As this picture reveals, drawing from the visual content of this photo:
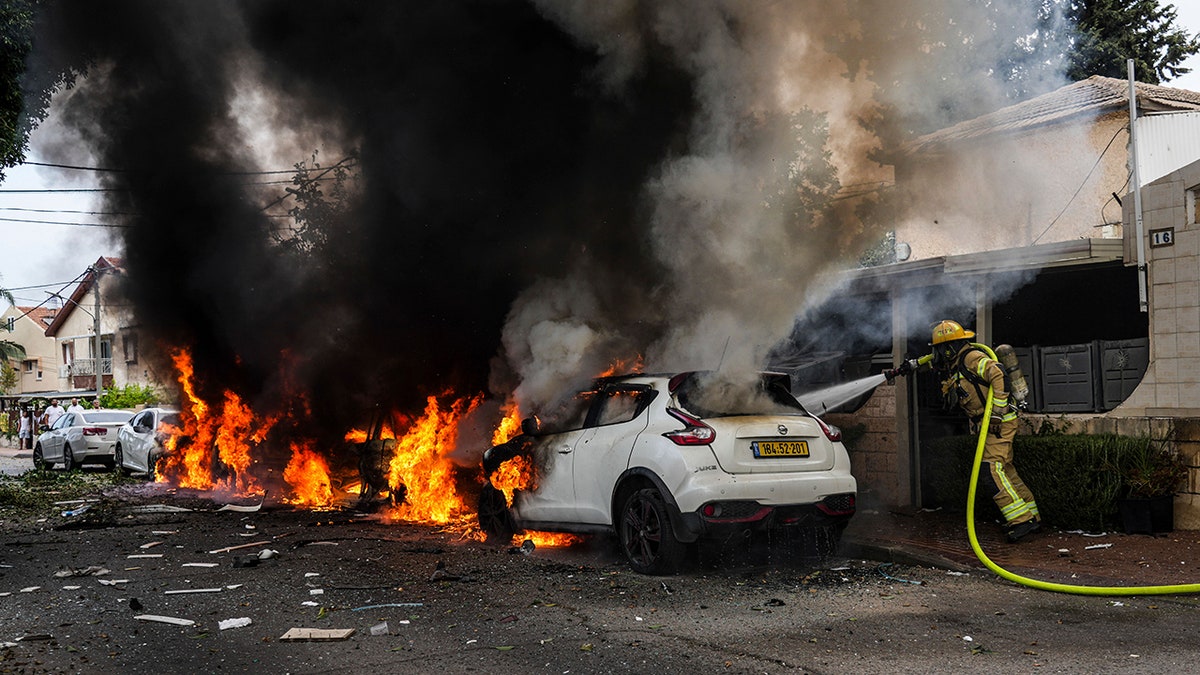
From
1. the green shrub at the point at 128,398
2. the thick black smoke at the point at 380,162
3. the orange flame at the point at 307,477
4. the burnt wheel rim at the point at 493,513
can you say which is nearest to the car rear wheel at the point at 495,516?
the burnt wheel rim at the point at 493,513

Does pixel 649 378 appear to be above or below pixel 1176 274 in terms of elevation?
below

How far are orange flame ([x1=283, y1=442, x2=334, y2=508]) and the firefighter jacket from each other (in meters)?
8.50

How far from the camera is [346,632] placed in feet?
18.5

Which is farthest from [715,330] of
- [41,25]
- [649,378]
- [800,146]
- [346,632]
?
[41,25]

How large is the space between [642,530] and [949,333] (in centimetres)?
366

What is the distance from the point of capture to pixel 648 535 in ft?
24.2

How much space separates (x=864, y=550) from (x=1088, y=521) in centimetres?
228

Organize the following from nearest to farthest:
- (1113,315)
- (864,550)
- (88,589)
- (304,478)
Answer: (88,589) → (864,550) → (1113,315) → (304,478)

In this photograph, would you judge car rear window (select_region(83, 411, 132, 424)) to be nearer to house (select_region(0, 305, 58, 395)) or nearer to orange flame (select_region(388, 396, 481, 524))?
orange flame (select_region(388, 396, 481, 524))

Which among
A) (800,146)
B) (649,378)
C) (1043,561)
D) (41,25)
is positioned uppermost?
(41,25)

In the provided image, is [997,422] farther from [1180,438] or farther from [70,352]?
[70,352]

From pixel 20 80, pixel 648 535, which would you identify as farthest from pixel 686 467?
pixel 20 80

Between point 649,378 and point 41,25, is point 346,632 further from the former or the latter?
point 41,25

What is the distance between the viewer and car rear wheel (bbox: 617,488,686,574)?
7152 millimetres
